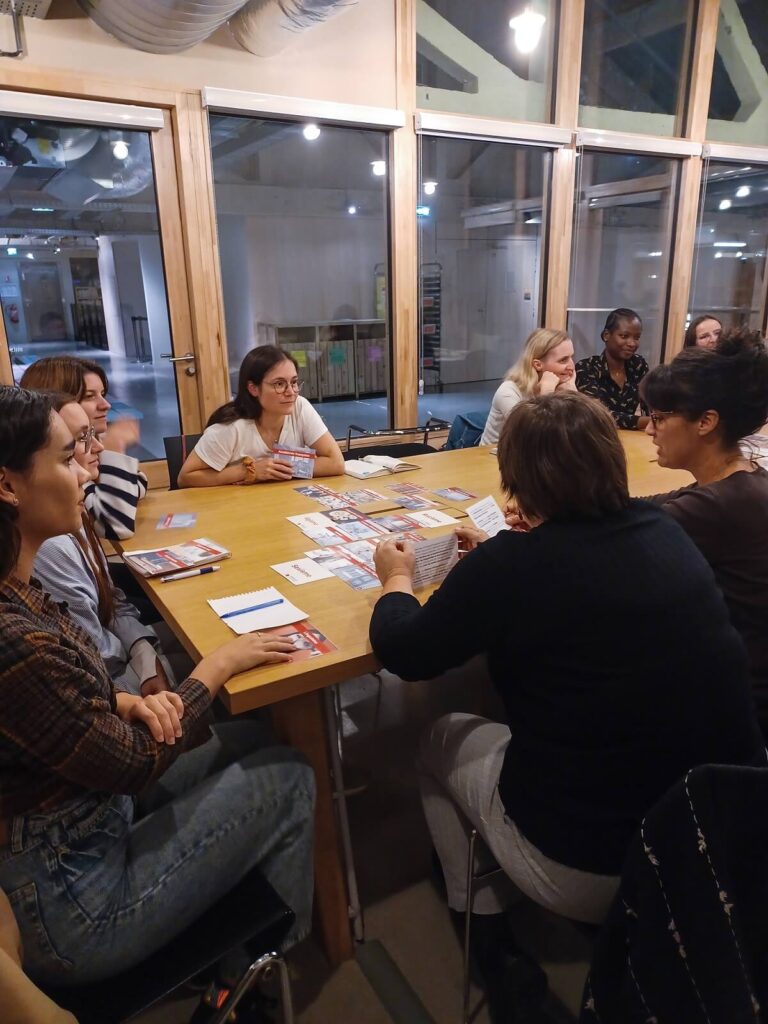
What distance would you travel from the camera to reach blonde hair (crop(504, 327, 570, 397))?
3217 millimetres

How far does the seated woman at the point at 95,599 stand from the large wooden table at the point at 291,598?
0.42ft

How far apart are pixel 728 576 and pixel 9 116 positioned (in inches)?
142

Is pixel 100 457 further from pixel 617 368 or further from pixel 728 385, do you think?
pixel 617 368

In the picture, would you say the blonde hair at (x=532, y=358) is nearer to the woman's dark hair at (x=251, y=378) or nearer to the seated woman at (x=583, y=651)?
the woman's dark hair at (x=251, y=378)

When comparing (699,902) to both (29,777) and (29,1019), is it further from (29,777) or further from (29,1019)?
(29,777)

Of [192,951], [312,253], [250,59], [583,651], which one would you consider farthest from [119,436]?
[312,253]

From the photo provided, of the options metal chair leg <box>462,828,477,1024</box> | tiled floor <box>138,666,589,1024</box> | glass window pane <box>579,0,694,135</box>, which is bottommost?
tiled floor <box>138,666,589,1024</box>

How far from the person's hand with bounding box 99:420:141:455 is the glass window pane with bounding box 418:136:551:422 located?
8.44 ft

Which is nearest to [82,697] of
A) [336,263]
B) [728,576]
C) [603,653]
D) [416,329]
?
[603,653]

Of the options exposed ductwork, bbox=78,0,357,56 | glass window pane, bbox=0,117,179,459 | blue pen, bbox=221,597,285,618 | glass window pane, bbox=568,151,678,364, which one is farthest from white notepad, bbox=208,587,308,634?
glass window pane, bbox=568,151,678,364

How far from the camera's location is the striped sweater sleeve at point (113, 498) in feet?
6.51

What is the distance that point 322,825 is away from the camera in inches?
56.4

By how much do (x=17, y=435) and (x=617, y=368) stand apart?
11.4ft

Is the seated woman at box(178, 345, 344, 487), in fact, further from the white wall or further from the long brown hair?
the white wall
